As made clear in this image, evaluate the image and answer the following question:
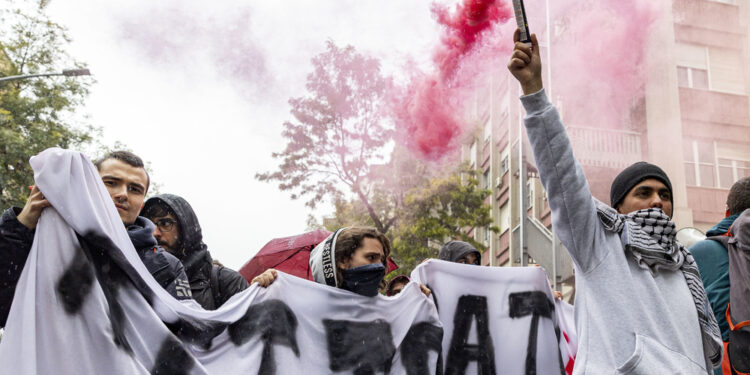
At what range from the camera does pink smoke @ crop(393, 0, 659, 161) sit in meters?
13.2

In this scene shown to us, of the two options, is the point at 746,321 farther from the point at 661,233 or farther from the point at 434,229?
the point at 434,229

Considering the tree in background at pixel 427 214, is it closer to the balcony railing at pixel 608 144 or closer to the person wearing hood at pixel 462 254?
the balcony railing at pixel 608 144

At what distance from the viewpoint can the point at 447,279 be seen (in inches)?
167

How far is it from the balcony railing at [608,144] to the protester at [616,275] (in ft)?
44.8

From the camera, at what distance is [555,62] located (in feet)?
50.6

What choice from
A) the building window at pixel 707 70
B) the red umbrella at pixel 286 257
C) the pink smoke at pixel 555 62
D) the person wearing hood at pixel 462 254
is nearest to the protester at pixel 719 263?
the person wearing hood at pixel 462 254

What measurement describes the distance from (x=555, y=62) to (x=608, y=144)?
2.23 m

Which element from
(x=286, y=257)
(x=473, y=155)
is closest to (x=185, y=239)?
(x=286, y=257)

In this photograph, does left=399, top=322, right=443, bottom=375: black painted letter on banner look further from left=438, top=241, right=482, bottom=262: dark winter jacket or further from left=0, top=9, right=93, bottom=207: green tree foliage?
left=0, top=9, right=93, bottom=207: green tree foliage

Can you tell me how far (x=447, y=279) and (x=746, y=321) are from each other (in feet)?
5.27

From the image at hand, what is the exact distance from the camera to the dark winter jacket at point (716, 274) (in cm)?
348

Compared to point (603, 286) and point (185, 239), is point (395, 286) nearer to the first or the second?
point (185, 239)

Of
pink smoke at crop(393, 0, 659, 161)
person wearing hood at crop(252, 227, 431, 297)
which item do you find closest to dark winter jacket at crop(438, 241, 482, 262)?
person wearing hood at crop(252, 227, 431, 297)

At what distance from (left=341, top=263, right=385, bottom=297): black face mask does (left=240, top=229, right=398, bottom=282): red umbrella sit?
3.79 metres
